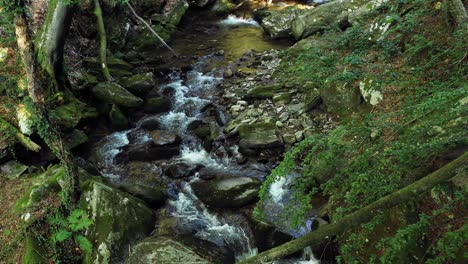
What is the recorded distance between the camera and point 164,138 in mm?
8867

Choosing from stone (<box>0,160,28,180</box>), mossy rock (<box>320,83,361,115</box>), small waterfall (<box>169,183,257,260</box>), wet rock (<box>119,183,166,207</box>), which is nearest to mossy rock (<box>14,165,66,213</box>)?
stone (<box>0,160,28,180</box>)

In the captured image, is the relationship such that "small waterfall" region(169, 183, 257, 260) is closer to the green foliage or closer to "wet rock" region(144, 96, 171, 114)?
the green foliage

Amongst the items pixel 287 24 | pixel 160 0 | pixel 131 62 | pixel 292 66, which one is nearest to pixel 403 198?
pixel 292 66

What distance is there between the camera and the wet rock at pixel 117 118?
372 inches

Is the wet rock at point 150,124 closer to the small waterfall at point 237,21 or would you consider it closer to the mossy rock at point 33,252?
the mossy rock at point 33,252

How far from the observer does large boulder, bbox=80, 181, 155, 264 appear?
5816 mm

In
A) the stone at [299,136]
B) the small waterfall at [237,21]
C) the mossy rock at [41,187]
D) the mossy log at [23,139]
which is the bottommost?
the small waterfall at [237,21]

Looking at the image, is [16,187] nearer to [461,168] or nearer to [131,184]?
[131,184]

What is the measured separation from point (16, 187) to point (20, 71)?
11.2ft

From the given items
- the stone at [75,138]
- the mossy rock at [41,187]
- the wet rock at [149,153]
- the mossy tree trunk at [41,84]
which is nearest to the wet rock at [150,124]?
the wet rock at [149,153]

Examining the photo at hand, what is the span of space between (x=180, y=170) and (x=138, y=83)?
4066 millimetres

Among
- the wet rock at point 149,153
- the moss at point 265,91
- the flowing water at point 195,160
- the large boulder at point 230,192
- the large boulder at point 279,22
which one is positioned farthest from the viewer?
the large boulder at point 279,22

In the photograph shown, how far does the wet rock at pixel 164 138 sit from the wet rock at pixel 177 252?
3369 millimetres

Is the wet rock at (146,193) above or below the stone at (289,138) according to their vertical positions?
above
